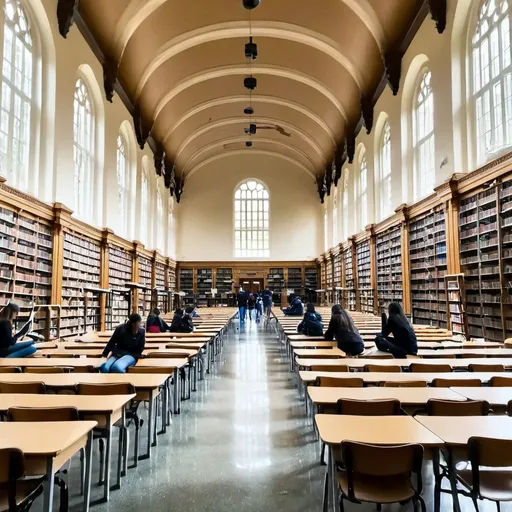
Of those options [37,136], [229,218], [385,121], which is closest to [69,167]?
[37,136]

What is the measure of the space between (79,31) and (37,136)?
3020mm

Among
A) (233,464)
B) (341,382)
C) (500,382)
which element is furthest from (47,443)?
(500,382)

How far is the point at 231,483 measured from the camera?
270 cm

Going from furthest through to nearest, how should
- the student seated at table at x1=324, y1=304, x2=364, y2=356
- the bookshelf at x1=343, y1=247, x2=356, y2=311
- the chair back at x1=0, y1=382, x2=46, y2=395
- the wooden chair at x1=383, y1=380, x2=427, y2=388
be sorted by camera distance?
the bookshelf at x1=343, y1=247, x2=356, y2=311, the student seated at table at x1=324, y1=304, x2=364, y2=356, the wooden chair at x1=383, y1=380, x2=427, y2=388, the chair back at x1=0, y1=382, x2=46, y2=395

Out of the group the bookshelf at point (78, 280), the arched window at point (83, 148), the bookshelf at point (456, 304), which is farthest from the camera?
the arched window at point (83, 148)

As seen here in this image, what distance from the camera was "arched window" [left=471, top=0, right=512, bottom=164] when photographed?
6750 mm

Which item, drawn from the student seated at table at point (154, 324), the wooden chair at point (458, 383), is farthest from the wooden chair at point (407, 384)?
the student seated at table at point (154, 324)

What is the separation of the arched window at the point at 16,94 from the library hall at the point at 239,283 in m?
0.05

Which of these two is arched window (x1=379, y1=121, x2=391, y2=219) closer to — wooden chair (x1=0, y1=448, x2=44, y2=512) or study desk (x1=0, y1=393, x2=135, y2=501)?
study desk (x1=0, y1=393, x2=135, y2=501)

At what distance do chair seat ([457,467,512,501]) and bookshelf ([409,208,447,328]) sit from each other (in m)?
6.58

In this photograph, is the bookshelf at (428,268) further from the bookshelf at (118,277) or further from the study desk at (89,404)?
the bookshelf at (118,277)

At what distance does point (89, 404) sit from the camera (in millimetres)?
2463

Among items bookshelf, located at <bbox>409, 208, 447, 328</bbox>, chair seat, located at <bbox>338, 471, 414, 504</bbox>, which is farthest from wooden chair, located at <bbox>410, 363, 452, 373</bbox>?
bookshelf, located at <bbox>409, 208, 447, 328</bbox>

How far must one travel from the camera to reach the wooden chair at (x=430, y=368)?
3.71m
